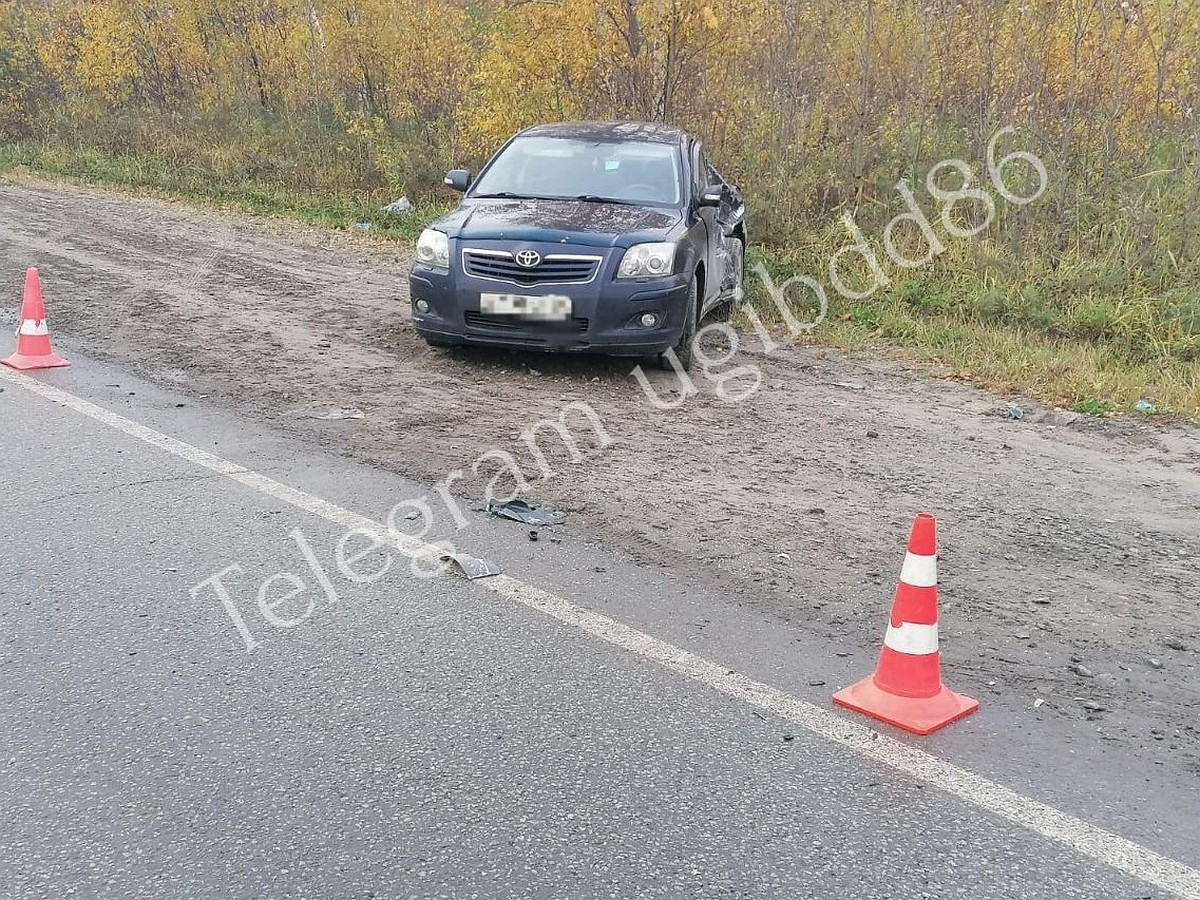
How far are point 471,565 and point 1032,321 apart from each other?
6839 mm

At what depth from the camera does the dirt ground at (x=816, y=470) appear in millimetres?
3967

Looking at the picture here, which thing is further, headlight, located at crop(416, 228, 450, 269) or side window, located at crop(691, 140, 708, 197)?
side window, located at crop(691, 140, 708, 197)

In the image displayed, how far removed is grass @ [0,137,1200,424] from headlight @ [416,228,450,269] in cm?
342

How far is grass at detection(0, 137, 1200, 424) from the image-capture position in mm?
7910

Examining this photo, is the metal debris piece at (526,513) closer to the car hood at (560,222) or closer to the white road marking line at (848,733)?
the white road marking line at (848,733)

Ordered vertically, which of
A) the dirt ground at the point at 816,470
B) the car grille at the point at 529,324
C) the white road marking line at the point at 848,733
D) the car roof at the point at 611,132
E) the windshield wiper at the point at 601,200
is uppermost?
the car roof at the point at 611,132

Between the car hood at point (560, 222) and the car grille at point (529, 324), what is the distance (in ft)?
1.81

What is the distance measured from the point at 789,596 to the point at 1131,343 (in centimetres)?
614

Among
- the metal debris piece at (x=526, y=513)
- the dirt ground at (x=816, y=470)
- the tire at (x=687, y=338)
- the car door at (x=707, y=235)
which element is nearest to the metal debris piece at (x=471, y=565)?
the metal debris piece at (x=526, y=513)

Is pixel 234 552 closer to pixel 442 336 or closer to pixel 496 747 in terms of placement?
pixel 496 747

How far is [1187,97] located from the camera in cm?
988

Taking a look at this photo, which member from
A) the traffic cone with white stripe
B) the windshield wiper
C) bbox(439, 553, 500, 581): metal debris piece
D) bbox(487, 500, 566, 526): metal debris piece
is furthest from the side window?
the traffic cone with white stripe

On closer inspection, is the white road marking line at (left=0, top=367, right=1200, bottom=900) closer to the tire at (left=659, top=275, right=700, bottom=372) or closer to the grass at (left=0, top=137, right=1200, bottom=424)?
the tire at (left=659, top=275, right=700, bottom=372)

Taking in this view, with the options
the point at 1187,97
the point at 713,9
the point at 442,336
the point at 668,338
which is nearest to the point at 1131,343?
the point at 1187,97
